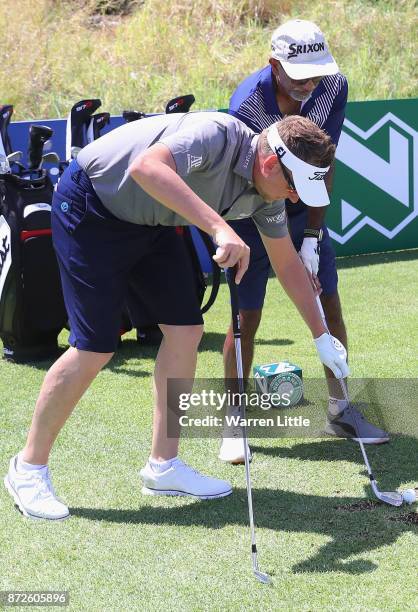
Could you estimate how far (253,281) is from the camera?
500 cm

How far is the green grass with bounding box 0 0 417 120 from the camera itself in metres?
13.6

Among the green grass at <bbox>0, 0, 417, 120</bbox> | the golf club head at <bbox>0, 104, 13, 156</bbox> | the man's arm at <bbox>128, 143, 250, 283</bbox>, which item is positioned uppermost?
the man's arm at <bbox>128, 143, 250, 283</bbox>

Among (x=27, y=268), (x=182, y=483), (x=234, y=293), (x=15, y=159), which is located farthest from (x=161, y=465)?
(x=15, y=159)

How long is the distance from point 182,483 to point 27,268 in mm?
2507

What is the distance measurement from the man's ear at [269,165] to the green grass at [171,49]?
29.0ft

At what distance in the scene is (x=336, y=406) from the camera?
17.2 ft

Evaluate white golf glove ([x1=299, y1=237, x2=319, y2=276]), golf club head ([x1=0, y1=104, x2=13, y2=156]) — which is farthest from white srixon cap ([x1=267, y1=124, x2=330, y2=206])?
golf club head ([x1=0, y1=104, x2=13, y2=156])

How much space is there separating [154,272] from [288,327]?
344cm

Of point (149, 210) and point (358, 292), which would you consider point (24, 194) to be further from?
point (358, 292)

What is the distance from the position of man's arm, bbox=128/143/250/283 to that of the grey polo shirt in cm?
8

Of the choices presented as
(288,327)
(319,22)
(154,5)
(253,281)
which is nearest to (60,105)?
(154,5)

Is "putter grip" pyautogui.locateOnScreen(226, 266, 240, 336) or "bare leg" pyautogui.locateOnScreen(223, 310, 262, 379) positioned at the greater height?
"putter grip" pyautogui.locateOnScreen(226, 266, 240, 336)

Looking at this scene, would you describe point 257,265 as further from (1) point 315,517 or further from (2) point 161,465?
(1) point 315,517

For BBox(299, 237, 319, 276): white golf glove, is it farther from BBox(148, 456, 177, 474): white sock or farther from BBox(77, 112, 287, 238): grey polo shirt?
BBox(148, 456, 177, 474): white sock
